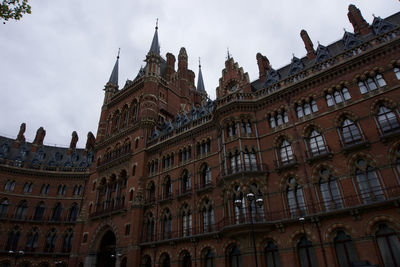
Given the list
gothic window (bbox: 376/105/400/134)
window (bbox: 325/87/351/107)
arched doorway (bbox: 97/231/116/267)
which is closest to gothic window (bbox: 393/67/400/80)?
gothic window (bbox: 376/105/400/134)

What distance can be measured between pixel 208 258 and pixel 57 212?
114ft

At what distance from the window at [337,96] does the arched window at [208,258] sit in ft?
60.0

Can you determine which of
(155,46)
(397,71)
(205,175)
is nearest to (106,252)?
(205,175)

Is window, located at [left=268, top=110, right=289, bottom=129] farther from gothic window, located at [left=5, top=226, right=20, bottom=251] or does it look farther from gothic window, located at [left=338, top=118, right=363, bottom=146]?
gothic window, located at [left=5, top=226, right=20, bottom=251]

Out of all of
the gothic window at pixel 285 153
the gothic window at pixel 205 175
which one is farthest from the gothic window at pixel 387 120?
the gothic window at pixel 205 175

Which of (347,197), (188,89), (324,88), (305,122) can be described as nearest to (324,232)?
(347,197)

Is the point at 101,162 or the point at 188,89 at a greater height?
the point at 188,89

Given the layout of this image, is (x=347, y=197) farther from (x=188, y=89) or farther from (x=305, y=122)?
(x=188, y=89)

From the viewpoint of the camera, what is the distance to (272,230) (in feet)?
79.1

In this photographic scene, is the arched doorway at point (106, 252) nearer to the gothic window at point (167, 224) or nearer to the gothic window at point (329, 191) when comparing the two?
the gothic window at point (167, 224)

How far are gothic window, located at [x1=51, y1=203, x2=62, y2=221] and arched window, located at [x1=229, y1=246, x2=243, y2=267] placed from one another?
→ 36364 mm

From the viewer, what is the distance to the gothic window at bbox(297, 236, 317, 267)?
856 inches

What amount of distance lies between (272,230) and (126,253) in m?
18.6

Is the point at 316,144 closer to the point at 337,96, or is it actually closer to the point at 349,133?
the point at 349,133
